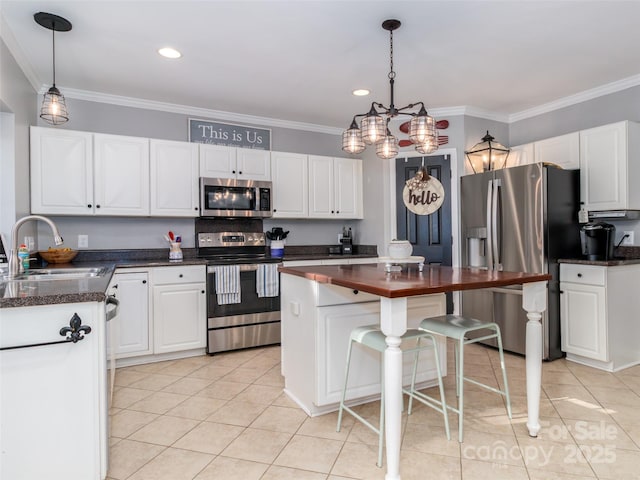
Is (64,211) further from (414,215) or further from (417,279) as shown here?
(414,215)

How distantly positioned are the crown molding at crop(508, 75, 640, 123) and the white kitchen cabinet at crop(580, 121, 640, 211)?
1.52 ft

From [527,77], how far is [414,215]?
166cm

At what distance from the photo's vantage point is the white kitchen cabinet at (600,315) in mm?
3131

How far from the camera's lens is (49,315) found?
4.90 feet

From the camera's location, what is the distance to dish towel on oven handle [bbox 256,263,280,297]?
3.82 metres

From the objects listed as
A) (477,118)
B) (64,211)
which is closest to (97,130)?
(64,211)

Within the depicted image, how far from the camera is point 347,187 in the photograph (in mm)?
4723

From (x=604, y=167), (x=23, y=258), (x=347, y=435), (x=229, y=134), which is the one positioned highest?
(x=229, y=134)

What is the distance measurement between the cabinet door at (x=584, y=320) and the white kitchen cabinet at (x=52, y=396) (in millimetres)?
3434

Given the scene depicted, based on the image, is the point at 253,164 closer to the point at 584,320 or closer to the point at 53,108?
the point at 53,108

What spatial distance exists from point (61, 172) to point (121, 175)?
452mm

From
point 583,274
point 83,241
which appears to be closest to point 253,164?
point 83,241

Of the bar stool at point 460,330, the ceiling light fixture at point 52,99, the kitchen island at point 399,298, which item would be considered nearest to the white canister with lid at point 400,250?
the kitchen island at point 399,298

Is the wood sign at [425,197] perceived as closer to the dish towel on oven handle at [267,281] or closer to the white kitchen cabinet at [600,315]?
the white kitchen cabinet at [600,315]
